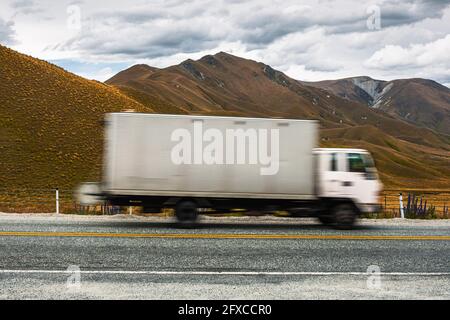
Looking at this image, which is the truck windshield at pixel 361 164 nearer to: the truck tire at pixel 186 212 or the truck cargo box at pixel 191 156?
the truck cargo box at pixel 191 156

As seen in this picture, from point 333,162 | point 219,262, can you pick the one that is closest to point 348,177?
point 333,162

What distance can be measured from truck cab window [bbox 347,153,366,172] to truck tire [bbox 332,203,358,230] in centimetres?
104

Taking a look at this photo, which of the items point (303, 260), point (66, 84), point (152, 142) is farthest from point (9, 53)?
point (303, 260)

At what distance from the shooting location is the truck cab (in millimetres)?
16047

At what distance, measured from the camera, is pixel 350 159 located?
16234 millimetres

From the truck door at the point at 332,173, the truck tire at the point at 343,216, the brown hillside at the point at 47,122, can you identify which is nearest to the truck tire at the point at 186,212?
the truck door at the point at 332,173

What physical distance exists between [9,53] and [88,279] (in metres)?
89.1

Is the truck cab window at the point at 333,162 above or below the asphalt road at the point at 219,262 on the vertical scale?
above

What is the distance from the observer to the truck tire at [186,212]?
15781 millimetres

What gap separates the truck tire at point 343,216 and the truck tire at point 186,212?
398cm

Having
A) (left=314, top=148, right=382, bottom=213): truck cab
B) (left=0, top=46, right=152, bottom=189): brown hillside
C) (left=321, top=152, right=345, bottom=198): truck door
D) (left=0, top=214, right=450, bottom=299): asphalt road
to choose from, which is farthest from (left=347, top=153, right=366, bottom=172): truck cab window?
(left=0, top=46, right=152, bottom=189): brown hillside

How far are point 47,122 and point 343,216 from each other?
6127cm

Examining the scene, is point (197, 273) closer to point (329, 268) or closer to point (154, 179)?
point (329, 268)

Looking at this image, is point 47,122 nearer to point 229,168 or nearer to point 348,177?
point 229,168
